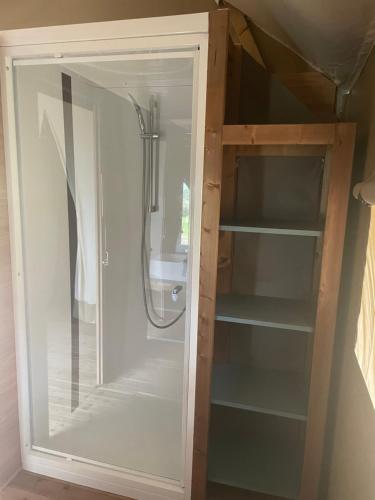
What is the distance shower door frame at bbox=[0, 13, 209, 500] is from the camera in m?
1.44

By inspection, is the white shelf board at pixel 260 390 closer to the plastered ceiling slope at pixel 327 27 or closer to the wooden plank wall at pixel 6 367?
the wooden plank wall at pixel 6 367

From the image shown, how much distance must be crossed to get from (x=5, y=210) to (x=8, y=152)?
270mm

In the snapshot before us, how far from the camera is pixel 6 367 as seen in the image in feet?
6.05

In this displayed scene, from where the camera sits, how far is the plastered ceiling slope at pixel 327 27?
91 cm

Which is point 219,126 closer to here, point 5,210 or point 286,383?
point 5,210

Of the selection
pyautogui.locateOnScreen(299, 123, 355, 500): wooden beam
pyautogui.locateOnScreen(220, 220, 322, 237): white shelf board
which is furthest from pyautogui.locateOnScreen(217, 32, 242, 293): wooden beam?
pyautogui.locateOnScreen(299, 123, 355, 500): wooden beam

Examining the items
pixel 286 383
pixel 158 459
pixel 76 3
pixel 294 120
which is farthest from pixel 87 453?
pixel 76 3

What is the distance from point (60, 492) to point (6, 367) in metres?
0.71

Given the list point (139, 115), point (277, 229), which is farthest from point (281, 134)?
point (139, 115)

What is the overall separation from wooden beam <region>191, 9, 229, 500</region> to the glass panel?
0.54ft

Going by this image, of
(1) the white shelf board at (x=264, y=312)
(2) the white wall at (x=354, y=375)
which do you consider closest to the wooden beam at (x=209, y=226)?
(1) the white shelf board at (x=264, y=312)

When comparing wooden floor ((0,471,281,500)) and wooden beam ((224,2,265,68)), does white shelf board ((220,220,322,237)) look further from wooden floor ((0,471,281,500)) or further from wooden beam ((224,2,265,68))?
wooden floor ((0,471,281,500))

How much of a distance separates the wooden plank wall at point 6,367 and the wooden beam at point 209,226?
0.96m

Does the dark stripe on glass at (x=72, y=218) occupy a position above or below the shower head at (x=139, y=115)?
below
